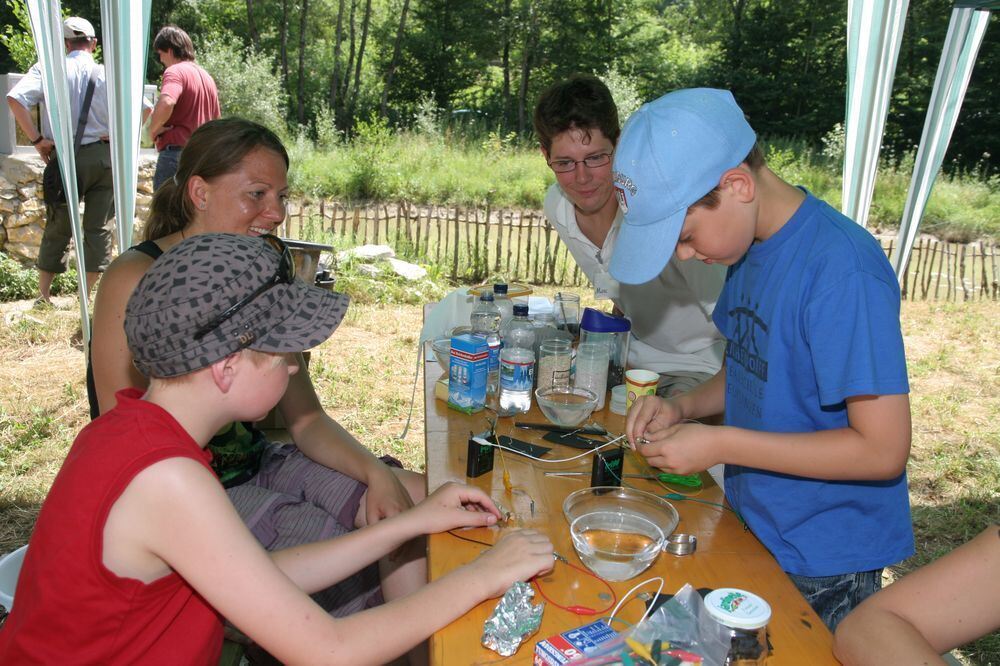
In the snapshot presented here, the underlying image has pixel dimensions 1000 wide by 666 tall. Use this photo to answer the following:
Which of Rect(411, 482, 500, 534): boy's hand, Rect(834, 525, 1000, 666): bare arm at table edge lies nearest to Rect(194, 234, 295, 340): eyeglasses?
Rect(411, 482, 500, 534): boy's hand

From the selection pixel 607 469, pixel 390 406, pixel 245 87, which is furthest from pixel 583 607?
pixel 245 87

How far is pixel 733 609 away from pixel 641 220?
2.53ft

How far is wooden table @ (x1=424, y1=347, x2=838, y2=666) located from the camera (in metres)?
1.27

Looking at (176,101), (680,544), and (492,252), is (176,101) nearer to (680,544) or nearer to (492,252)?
(492,252)

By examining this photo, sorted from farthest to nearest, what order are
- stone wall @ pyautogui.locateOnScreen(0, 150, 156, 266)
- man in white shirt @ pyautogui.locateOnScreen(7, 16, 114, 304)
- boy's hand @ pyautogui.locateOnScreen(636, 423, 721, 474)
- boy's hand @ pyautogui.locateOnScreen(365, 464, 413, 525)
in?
stone wall @ pyautogui.locateOnScreen(0, 150, 156, 266), man in white shirt @ pyautogui.locateOnScreen(7, 16, 114, 304), boy's hand @ pyautogui.locateOnScreen(365, 464, 413, 525), boy's hand @ pyautogui.locateOnScreen(636, 423, 721, 474)

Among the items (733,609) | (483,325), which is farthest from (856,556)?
(483,325)

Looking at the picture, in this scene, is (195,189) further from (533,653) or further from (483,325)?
(533,653)

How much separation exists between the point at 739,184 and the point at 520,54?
2390cm

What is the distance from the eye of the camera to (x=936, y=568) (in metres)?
1.33

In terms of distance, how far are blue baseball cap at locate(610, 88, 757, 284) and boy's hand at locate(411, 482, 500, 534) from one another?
58 centimetres

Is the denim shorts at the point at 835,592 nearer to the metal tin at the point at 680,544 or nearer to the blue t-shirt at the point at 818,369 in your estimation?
the blue t-shirt at the point at 818,369

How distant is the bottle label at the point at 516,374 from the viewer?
7.37ft

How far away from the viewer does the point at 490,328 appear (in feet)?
8.91

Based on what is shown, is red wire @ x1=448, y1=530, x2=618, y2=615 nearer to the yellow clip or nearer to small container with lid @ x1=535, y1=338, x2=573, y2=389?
the yellow clip
